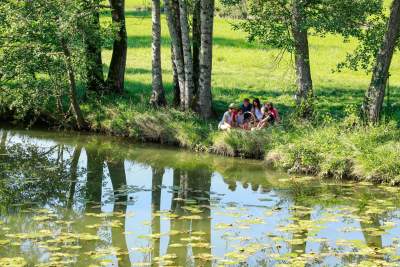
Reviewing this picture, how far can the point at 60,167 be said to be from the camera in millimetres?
21391

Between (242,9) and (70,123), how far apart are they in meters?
6.78

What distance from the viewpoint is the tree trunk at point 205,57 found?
950 inches

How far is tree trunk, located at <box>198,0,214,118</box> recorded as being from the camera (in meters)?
24.1

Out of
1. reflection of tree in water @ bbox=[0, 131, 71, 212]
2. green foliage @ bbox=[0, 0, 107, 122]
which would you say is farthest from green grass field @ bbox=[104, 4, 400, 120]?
reflection of tree in water @ bbox=[0, 131, 71, 212]

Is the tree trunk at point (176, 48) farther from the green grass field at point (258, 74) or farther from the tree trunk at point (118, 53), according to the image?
the tree trunk at point (118, 53)

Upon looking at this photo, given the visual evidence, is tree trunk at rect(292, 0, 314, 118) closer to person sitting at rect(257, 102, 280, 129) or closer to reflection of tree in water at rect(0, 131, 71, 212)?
person sitting at rect(257, 102, 280, 129)

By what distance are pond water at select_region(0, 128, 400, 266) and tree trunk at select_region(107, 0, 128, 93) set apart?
582 cm

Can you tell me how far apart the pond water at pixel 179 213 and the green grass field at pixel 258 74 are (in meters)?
4.35

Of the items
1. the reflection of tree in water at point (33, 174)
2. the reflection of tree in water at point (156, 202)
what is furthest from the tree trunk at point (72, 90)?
the reflection of tree in water at point (156, 202)

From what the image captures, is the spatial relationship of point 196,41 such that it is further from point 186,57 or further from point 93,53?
point 93,53

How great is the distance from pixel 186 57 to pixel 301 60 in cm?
363

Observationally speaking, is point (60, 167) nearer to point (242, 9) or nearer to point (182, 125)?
point (182, 125)

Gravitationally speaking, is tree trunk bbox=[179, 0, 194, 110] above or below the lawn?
above

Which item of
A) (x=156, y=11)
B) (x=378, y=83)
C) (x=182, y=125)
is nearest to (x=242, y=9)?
(x=156, y=11)
